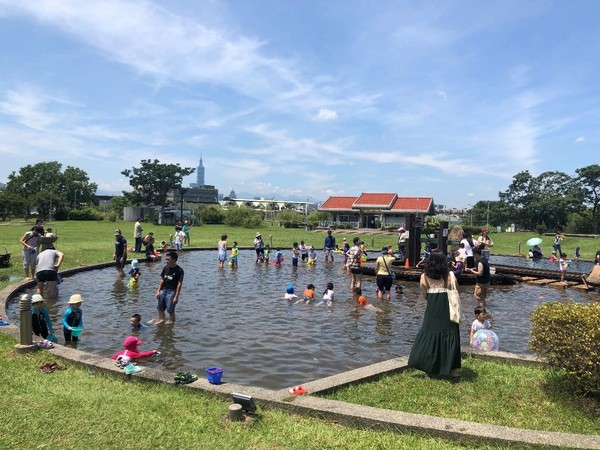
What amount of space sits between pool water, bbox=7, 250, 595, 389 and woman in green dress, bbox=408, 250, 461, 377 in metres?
1.74

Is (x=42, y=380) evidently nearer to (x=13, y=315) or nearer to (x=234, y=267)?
(x=13, y=315)

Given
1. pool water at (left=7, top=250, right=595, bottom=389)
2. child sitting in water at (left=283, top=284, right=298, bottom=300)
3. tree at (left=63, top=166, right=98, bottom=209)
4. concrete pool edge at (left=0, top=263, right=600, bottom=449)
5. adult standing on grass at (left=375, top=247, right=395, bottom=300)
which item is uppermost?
tree at (left=63, top=166, right=98, bottom=209)

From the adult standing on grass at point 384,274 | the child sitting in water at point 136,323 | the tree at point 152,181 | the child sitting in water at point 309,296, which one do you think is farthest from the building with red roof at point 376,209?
the child sitting in water at point 136,323

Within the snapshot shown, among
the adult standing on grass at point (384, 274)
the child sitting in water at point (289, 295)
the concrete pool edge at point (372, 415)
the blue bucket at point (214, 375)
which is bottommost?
the child sitting in water at point (289, 295)

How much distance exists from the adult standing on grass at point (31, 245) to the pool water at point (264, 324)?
1.13 metres

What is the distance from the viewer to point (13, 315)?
10.2 m

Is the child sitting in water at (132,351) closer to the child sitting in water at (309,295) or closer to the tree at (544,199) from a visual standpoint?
the child sitting in water at (309,295)

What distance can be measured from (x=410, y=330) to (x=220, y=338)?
4.10 m

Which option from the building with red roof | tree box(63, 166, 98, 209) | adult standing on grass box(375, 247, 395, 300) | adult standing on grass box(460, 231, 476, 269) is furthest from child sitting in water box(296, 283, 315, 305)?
tree box(63, 166, 98, 209)

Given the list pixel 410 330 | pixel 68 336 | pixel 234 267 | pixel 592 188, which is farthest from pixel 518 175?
→ pixel 68 336

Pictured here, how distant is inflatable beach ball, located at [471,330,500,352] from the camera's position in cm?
760

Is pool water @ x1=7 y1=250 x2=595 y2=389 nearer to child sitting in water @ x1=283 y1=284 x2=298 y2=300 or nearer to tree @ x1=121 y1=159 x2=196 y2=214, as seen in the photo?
child sitting in water @ x1=283 y1=284 x2=298 y2=300

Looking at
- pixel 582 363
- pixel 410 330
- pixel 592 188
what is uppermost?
pixel 592 188

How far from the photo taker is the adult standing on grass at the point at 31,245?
13000 mm
